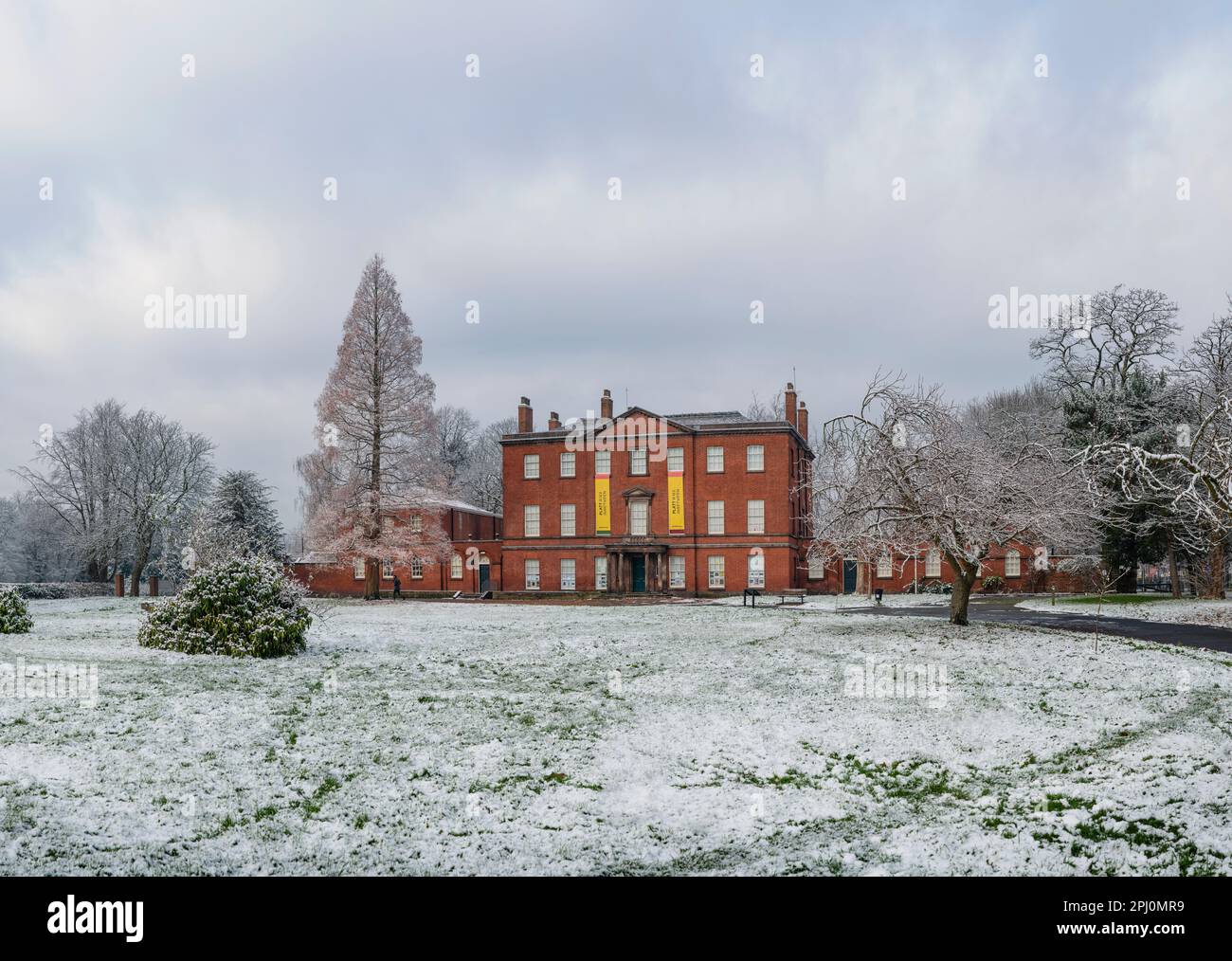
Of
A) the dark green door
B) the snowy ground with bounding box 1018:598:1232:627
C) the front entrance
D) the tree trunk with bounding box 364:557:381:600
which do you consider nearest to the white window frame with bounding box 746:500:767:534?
the dark green door

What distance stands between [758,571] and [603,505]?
9.51m

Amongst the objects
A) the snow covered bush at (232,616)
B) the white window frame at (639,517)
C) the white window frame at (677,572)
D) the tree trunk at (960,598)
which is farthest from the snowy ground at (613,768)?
the white window frame at (639,517)

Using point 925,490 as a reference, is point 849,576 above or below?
below

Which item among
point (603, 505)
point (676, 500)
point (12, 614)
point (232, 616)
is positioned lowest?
point (12, 614)

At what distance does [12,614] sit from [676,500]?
3345 cm

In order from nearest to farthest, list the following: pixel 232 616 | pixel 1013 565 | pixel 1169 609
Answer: pixel 232 616, pixel 1169 609, pixel 1013 565

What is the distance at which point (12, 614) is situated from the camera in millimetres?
20125

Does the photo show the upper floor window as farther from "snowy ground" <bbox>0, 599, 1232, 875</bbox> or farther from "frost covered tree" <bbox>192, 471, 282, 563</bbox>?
"frost covered tree" <bbox>192, 471, 282, 563</bbox>

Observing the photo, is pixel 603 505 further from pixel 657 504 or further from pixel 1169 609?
pixel 1169 609

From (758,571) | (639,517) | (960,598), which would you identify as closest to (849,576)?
(758,571)

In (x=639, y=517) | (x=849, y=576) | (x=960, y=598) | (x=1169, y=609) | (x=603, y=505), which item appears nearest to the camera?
(x=960, y=598)

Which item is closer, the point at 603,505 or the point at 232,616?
the point at 232,616

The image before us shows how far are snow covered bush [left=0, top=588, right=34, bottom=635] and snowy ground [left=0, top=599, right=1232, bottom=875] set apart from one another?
13.6 ft
